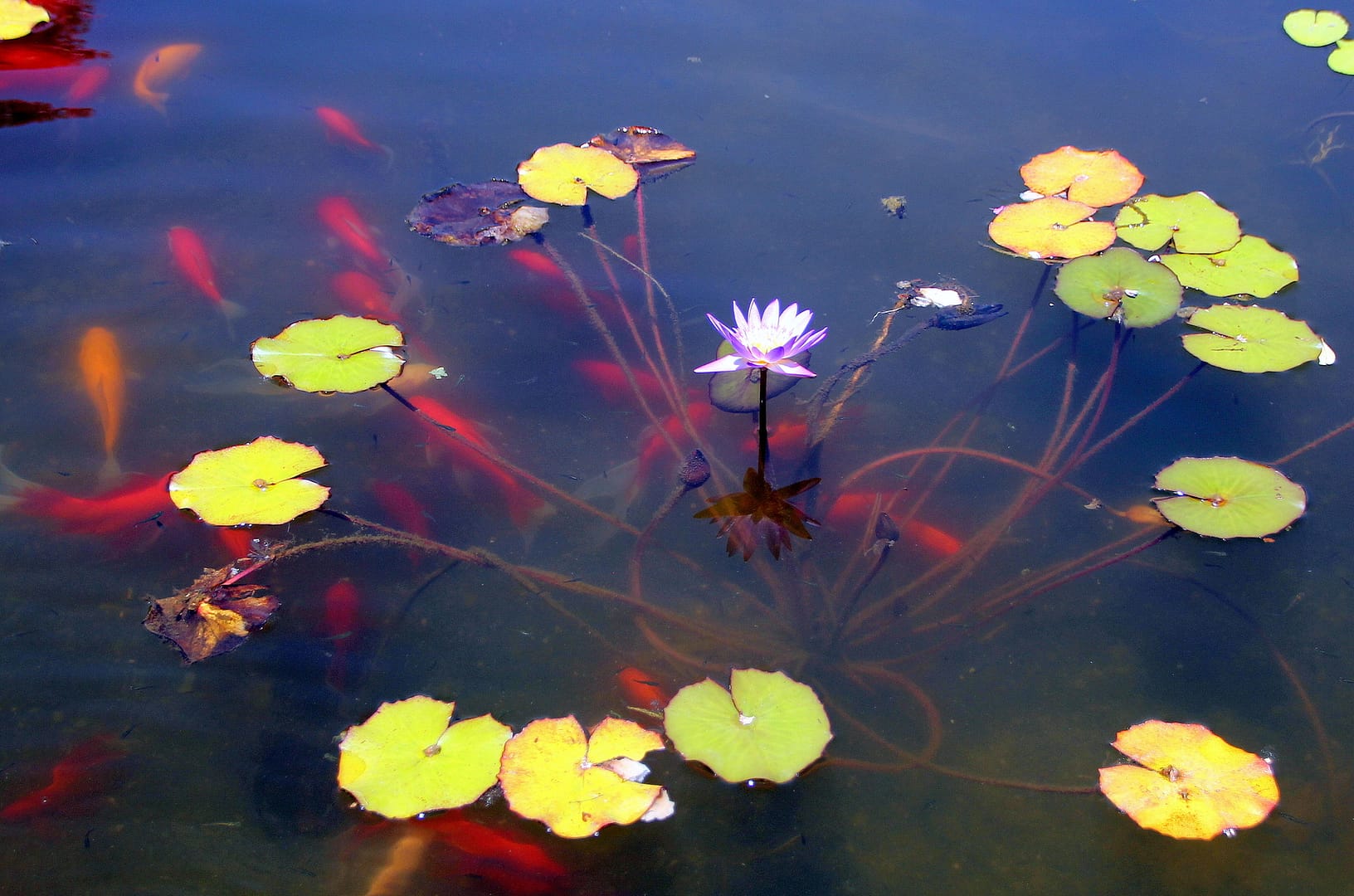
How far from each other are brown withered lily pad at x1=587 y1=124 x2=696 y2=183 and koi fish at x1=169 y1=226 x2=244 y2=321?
1480 mm

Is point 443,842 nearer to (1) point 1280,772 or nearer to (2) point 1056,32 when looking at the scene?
(1) point 1280,772

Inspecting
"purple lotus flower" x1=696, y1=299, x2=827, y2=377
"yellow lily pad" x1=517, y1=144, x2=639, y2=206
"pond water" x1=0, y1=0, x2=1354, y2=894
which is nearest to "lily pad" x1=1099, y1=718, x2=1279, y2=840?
"pond water" x1=0, y1=0, x2=1354, y2=894

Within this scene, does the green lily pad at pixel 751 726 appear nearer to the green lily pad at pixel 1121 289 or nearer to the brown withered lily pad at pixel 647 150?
the green lily pad at pixel 1121 289

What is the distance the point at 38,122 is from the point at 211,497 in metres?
2.28

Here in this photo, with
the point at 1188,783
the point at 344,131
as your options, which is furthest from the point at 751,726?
the point at 344,131

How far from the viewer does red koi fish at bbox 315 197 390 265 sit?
3264mm

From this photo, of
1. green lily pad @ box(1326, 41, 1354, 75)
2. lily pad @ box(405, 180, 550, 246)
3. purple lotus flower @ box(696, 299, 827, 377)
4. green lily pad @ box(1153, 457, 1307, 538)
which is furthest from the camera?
green lily pad @ box(1326, 41, 1354, 75)

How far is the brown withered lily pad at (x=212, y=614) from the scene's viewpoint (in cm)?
232

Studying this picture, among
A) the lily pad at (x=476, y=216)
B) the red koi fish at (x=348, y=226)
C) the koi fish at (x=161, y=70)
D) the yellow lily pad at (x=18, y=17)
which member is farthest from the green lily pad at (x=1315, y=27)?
the yellow lily pad at (x=18, y=17)

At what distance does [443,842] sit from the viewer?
2014 millimetres

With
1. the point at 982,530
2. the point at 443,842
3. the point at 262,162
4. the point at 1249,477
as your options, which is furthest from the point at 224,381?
the point at 1249,477

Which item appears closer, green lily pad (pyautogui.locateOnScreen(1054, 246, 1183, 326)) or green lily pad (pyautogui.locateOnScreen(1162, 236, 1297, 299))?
green lily pad (pyautogui.locateOnScreen(1054, 246, 1183, 326))

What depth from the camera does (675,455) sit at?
275 cm

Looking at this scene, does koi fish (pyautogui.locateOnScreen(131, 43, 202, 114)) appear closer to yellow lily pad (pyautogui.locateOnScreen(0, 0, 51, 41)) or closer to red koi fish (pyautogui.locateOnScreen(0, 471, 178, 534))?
yellow lily pad (pyautogui.locateOnScreen(0, 0, 51, 41))
